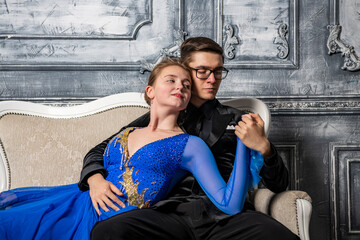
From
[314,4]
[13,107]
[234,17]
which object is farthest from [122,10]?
[314,4]

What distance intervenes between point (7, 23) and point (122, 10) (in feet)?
2.44

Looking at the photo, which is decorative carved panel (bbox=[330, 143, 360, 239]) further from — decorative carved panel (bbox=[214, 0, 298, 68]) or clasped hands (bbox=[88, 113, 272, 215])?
clasped hands (bbox=[88, 113, 272, 215])

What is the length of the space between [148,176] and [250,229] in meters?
0.45

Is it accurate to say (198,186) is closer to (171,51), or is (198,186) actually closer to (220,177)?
(220,177)

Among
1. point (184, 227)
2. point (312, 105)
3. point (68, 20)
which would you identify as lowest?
point (184, 227)

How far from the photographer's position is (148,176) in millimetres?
1675

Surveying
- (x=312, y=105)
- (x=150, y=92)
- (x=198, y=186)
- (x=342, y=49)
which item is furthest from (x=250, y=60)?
(x=198, y=186)

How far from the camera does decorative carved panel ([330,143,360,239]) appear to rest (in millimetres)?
2738

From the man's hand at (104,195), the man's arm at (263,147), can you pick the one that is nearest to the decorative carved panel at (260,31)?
the man's arm at (263,147)

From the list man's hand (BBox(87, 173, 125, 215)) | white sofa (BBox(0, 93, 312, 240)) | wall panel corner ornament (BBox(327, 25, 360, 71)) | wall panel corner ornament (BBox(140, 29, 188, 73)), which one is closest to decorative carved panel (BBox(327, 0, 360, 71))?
wall panel corner ornament (BBox(327, 25, 360, 71))

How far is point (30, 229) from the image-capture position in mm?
1562

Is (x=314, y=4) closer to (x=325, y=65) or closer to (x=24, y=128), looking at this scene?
(x=325, y=65)

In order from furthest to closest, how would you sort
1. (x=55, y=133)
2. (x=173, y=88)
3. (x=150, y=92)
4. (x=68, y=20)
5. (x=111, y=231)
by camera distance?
(x=68, y=20) → (x=55, y=133) → (x=150, y=92) → (x=173, y=88) → (x=111, y=231)

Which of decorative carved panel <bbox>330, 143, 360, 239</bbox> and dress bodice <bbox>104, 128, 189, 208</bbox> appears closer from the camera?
dress bodice <bbox>104, 128, 189, 208</bbox>
